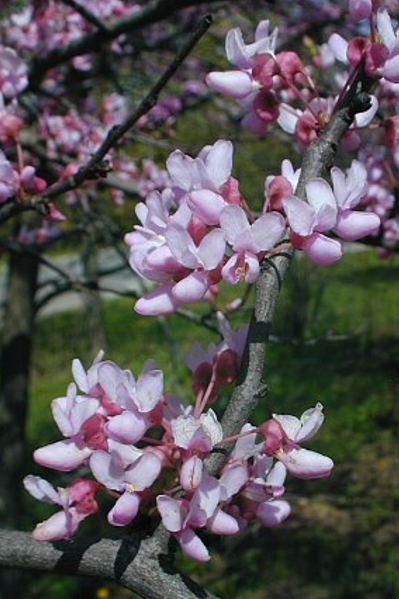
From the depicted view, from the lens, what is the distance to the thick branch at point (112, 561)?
0.86 m

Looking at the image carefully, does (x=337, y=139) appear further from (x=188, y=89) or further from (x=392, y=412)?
(x=392, y=412)

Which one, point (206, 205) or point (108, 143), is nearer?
point (206, 205)

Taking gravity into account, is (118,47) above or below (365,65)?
above

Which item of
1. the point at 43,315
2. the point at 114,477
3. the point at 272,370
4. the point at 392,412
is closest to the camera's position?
the point at 114,477

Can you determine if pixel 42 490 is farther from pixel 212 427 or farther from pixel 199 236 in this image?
pixel 199 236

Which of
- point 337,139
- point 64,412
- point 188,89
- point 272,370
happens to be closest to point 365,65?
point 337,139

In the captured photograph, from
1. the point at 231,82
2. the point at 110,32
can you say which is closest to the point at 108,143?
the point at 231,82

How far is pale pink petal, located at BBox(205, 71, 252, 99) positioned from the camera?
1.19 metres

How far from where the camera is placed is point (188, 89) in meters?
4.58

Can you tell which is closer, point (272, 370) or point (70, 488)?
point (70, 488)

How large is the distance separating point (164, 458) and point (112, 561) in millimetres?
119

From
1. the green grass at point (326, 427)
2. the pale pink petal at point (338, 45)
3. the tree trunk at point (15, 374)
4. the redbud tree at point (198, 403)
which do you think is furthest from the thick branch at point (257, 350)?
the tree trunk at point (15, 374)

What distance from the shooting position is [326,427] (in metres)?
5.81

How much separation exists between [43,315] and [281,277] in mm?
11999
